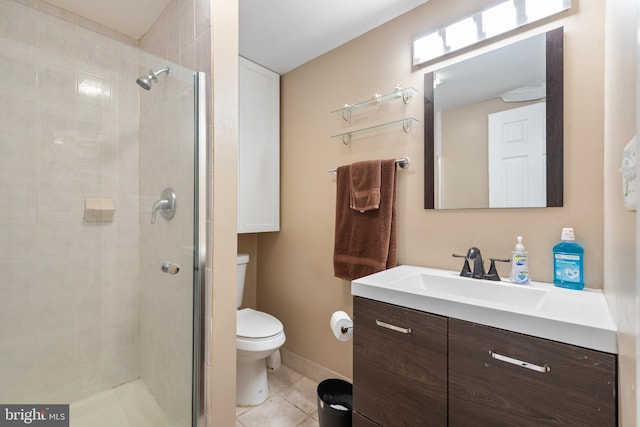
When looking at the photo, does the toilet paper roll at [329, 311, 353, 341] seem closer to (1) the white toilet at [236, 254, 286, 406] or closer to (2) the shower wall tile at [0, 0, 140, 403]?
(1) the white toilet at [236, 254, 286, 406]

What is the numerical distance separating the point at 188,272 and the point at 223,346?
351 millimetres

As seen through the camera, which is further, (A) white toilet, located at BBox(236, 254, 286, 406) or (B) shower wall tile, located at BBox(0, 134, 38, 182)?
(A) white toilet, located at BBox(236, 254, 286, 406)

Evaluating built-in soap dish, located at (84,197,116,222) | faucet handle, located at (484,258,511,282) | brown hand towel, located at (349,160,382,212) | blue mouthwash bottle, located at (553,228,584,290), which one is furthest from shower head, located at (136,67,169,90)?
blue mouthwash bottle, located at (553,228,584,290)

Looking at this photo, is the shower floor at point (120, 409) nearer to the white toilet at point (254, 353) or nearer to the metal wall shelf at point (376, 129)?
the white toilet at point (254, 353)

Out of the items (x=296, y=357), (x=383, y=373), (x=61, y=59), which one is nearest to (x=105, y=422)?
(x=296, y=357)

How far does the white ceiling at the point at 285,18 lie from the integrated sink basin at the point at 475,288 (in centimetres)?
144

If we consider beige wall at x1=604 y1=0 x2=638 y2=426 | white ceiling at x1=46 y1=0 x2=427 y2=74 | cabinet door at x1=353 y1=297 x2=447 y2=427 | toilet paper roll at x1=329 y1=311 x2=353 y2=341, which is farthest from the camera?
white ceiling at x1=46 y1=0 x2=427 y2=74

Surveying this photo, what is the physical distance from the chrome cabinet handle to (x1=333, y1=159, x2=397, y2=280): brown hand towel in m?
0.91

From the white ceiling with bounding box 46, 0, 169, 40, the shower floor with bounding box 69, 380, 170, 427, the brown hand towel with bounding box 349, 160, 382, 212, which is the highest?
the white ceiling with bounding box 46, 0, 169, 40

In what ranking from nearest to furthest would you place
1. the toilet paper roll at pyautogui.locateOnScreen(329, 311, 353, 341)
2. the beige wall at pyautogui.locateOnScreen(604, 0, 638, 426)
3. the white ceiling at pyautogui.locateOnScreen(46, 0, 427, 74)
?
the beige wall at pyautogui.locateOnScreen(604, 0, 638, 426) → the toilet paper roll at pyautogui.locateOnScreen(329, 311, 353, 341) → the white ceiling at pyautogui.locateOnScreen(46, 0, 427, 74)

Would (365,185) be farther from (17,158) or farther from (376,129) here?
(17,158)

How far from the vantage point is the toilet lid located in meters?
1.71

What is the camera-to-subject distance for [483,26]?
1.36 meters

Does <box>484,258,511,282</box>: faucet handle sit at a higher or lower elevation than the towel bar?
lower
